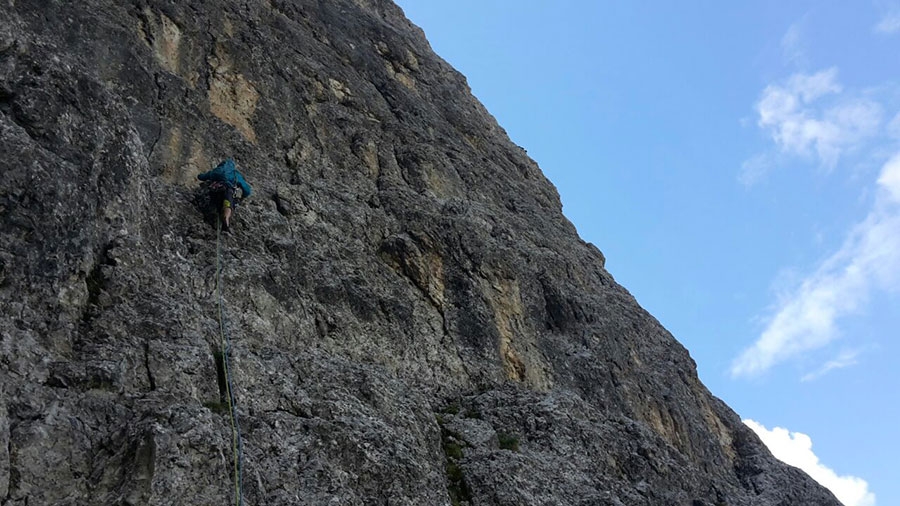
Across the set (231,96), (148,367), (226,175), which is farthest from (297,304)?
(231,96)

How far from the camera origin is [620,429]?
56.2 feet

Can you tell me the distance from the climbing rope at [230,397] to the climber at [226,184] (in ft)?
1.20

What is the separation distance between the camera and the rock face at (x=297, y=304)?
9.78 m

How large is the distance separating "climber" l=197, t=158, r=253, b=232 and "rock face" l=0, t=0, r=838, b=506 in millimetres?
546

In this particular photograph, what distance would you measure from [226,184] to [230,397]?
535cm

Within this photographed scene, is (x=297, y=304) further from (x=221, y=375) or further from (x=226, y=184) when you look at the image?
(x=221, y=375)

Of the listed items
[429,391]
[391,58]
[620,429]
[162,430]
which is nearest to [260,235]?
[429,391]

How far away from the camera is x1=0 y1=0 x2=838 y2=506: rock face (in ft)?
32.1

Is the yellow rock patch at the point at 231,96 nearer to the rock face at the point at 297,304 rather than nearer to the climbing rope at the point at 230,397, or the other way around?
the rock face at the point at 297,304

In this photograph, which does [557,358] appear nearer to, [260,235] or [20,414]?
[260,235]

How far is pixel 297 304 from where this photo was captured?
14.6 m

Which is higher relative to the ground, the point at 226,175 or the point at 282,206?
the point at 282,206

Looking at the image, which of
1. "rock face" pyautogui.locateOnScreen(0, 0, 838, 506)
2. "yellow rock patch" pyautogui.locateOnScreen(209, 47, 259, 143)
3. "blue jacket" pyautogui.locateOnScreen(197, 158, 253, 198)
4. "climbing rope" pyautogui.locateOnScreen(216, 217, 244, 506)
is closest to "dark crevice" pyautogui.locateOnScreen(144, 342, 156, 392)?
"rock face" pyautogui.locateOnScreen(0, 0, 838, 506)

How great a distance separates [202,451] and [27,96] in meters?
6.20
